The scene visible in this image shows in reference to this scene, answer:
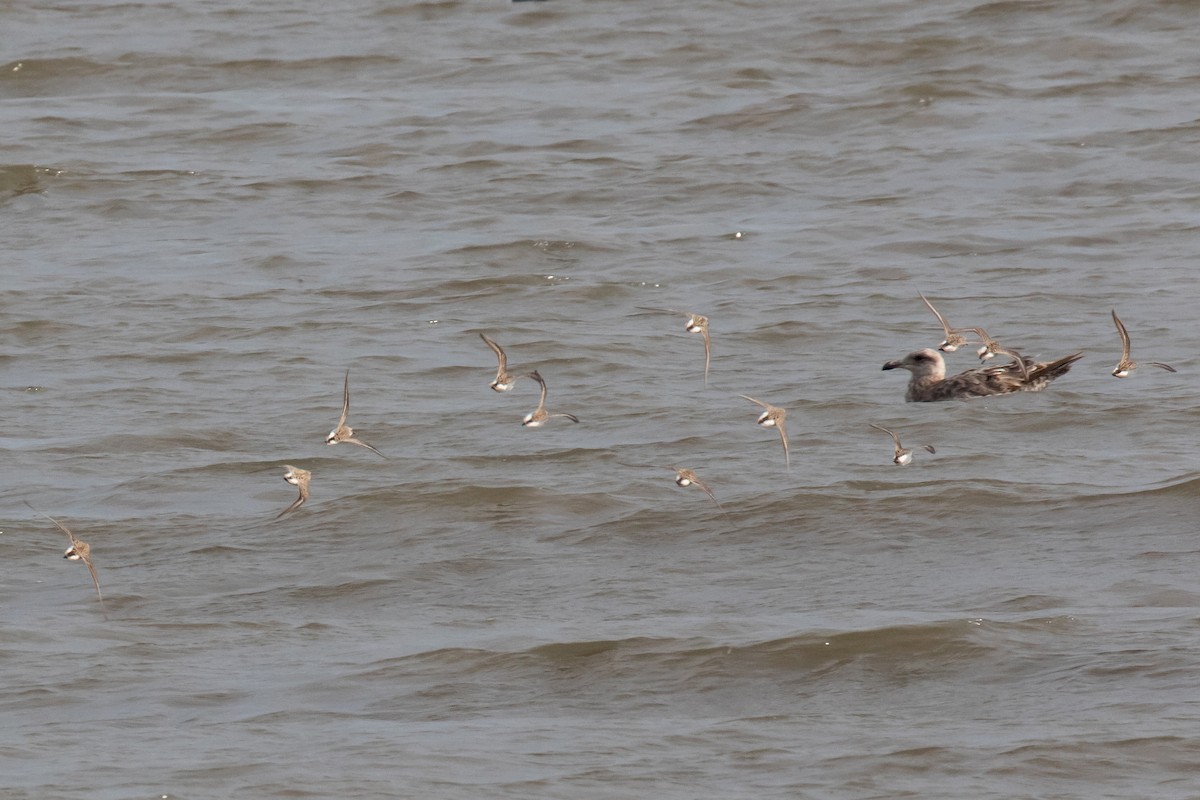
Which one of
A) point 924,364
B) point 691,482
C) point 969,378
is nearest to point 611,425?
point 691,482

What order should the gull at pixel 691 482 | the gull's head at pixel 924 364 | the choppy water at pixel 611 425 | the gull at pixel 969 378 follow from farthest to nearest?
1. the gull's head at pixel 924 364
2. the gull at pixel 969 378
3. the gull at pixel 691 482
4. the choppy water at pixel 611 425

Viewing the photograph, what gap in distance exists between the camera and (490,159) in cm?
1838

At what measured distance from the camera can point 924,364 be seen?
12219mm

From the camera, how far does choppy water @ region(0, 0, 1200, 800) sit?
733cm

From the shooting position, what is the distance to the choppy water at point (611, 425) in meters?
7.33

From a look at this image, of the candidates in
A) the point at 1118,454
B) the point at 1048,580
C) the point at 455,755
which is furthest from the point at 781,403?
the point at 455,755

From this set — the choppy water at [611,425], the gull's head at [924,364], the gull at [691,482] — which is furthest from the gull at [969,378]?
the gull at [691,482]

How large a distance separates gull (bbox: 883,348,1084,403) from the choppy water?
0.15 metres

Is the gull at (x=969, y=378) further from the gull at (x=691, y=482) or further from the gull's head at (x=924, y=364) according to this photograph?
the gull at (x=691, y=482)

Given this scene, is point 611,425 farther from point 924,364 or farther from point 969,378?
point 969,378

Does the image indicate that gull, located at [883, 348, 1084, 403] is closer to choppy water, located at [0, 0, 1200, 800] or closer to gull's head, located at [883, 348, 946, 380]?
gull's head, located at [883, 348, 946, 380]

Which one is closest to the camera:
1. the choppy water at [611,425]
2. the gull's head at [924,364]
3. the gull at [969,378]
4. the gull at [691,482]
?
the choppy water at [611,425]

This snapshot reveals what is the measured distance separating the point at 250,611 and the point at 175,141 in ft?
38.5

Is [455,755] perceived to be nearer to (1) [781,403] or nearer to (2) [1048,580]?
(2) [1048,580]
